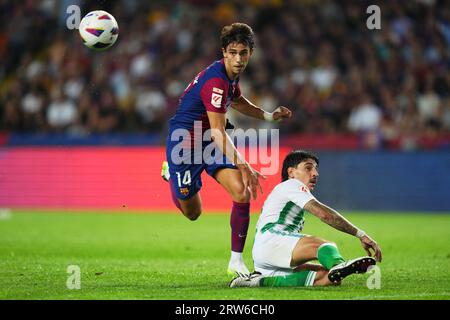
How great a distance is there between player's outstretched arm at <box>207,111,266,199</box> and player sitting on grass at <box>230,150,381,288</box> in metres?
0.39

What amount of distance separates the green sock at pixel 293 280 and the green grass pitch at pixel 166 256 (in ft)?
0.59

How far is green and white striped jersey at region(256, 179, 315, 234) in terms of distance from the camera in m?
8.27

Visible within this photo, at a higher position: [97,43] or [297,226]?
[97,43]

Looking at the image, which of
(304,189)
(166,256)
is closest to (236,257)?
(304,189)

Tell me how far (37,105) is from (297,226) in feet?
45.4

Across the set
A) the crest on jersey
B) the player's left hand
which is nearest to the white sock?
the crest on jersey

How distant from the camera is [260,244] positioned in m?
8.26

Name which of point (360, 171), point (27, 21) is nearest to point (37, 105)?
point (27, 21)

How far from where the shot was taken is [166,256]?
11555 millimetres

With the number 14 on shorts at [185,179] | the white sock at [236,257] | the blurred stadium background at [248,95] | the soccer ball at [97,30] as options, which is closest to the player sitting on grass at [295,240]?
the white sock at [236,257]

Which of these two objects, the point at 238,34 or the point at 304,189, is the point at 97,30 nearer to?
the point at 238,34

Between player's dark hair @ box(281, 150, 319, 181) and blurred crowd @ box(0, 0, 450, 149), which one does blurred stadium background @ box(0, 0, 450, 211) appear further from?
player's dark hair @ box(281, 150, 319, 181)

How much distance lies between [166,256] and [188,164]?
87.4 inches
